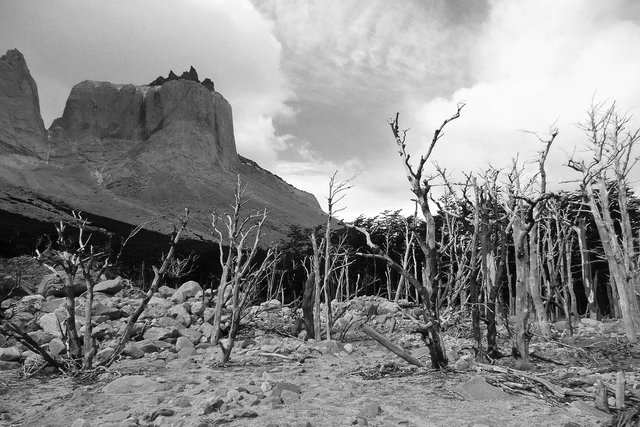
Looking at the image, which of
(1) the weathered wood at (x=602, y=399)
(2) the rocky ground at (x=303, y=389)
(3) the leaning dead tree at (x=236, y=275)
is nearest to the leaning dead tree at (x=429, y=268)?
(2) the rocky ground at (x=303, y=389)

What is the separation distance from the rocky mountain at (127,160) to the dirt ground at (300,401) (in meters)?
36.6

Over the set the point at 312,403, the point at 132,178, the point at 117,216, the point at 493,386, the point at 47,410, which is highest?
the point at 132,178

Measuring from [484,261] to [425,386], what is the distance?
3173 mm

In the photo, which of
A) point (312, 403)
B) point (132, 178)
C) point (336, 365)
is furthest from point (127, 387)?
point (132, 178)

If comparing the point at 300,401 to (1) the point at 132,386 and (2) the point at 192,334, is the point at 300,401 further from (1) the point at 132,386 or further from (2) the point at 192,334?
(2) the point at 192,334

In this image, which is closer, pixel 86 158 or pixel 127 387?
pixel 127 387

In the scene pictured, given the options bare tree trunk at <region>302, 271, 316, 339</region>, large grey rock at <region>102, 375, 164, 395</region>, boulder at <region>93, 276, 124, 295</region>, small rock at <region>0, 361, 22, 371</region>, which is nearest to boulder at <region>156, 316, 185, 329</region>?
bare tree trunk at <region>302, 271, 316, 339</region>

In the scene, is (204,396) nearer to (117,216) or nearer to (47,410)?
(47,410)

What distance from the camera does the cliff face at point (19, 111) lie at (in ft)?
231

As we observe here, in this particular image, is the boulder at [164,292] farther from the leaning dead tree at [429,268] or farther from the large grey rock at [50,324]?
the leaning dead tree at [429,268]

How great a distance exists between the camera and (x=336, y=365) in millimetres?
9383

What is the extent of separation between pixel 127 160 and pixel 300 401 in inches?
3243

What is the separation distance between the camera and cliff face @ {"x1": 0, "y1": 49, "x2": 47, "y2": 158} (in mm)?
70312

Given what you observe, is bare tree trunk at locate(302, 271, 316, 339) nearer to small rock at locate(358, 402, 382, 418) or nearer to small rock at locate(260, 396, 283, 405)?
small rock at locate(260, 396, 283, 405)
